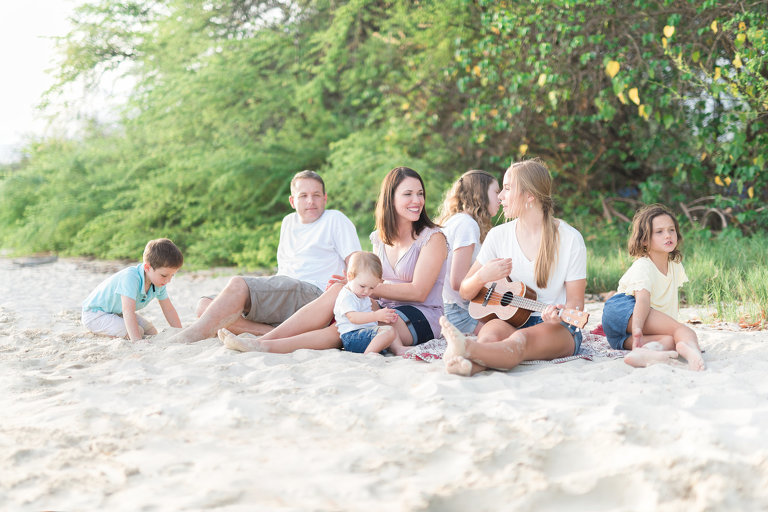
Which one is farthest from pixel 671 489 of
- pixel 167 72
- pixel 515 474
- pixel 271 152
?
pixel 167 72

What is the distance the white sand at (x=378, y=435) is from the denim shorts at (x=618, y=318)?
0.45 m

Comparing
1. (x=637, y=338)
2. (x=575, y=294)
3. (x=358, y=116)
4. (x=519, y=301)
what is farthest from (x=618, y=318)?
(x=358, y=116)

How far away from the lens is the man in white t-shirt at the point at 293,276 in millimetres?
4328

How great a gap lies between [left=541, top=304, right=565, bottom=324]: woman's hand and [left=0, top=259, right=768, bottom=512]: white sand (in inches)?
9.7

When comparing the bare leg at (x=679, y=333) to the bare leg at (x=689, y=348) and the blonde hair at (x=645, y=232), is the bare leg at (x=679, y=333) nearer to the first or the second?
the bare leg at (x=689, y=348)

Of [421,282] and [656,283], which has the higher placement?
[421,282]

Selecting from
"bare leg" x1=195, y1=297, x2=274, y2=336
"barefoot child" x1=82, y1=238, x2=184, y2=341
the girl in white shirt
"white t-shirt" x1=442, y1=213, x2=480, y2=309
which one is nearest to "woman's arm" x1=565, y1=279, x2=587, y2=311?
the girl in white shirt

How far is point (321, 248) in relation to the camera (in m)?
4.65

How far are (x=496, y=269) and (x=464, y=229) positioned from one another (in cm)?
75

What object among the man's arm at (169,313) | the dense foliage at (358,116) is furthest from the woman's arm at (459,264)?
the dense foliage at (358,116)

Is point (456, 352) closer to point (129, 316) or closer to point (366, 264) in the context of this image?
point (366, 264)

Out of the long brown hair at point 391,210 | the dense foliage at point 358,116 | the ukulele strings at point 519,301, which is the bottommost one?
the ukulele strings at point 519,301

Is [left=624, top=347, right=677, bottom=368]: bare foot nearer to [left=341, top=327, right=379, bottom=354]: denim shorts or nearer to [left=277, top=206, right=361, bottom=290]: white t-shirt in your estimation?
[left=341, top=327, right=379, bottom=354]: denim shorts

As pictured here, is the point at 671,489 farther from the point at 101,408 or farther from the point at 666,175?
the point at 666,175
